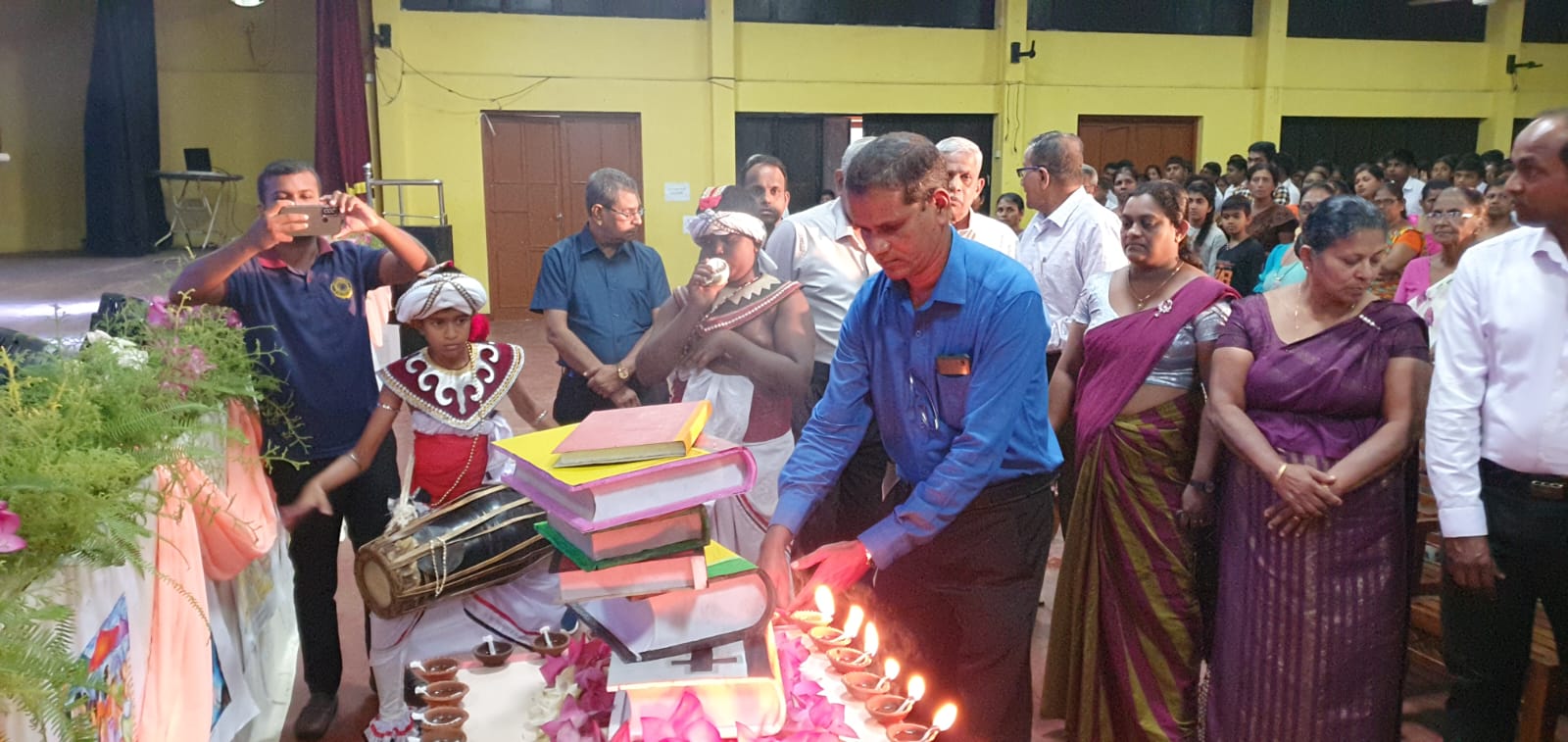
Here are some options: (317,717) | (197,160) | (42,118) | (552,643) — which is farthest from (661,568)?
(42,118)

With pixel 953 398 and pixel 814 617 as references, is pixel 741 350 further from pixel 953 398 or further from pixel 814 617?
pixel 814 617

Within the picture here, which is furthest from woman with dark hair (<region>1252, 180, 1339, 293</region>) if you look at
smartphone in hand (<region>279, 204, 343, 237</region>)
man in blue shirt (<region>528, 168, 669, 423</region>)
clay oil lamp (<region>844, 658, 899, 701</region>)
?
smartphone in hand (<region>279, 204, 343, 237</region>)

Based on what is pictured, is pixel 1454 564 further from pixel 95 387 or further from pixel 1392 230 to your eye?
pixel 1392 230

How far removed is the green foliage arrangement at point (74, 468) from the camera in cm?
129

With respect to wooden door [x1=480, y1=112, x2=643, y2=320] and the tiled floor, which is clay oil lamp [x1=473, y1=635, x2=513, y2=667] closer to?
the tiled floor

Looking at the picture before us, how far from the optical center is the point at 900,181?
68.9 inches

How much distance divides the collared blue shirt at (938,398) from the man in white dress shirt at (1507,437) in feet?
3.12

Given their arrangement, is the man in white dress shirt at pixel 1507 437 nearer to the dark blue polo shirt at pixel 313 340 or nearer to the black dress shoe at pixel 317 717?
the dark blue polo shirt at pixel 313 340

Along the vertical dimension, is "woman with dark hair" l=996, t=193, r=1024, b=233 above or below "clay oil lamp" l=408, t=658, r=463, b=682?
above

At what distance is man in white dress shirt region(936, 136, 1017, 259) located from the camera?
3279 millimetres

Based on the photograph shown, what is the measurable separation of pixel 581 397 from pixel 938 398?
1837mm

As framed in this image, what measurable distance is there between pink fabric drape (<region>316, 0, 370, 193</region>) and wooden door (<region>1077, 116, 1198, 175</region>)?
28.1ft

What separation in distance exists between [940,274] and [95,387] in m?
1.49

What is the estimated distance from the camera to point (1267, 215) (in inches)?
241
